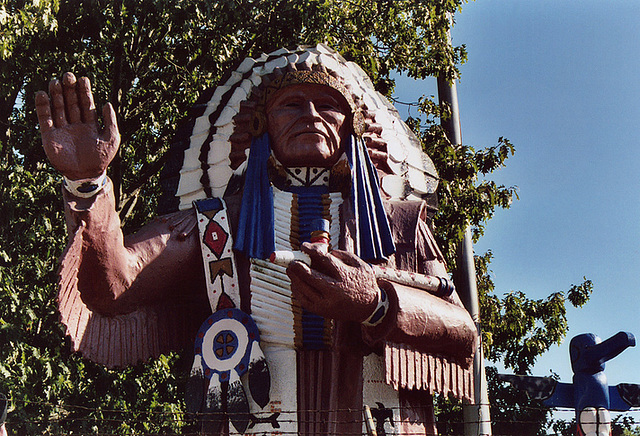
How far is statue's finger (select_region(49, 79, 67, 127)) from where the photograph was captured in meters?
4.95

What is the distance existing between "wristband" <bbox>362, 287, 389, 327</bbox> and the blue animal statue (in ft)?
6.74

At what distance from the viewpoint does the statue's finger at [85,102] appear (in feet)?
16.4

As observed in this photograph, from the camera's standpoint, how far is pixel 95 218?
4.95 meters

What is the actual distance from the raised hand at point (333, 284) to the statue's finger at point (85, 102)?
154 centimetres

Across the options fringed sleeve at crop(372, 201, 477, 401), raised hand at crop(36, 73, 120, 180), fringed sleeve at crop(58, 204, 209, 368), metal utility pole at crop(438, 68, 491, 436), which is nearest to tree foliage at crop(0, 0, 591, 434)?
metal utility pole at crop(438, 68, 491, 436)

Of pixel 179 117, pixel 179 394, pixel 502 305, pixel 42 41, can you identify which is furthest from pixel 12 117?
pixel 502 305

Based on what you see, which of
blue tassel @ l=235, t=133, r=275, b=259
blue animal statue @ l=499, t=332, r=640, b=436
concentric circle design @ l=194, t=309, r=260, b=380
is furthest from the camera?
blue animal statue @ l=499, t=332, r=640, b=436

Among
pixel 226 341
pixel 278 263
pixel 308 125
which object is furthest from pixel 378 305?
pixel 308 125

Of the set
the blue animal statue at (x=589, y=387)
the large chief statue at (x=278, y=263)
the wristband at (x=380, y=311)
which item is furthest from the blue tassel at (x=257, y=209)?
the blue animal statue at (x=589, y=387)

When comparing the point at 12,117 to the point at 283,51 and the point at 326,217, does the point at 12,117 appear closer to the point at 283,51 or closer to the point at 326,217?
the point at 283,51

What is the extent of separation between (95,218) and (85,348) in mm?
935

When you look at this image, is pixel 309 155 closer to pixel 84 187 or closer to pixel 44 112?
pixel 84 187

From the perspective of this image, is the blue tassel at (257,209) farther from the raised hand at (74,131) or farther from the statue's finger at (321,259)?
the raised hand at (74,131)

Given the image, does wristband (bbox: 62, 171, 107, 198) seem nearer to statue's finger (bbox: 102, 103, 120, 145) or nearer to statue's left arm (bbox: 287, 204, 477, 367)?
statue's finger (bbox: 102, 103, 120, 145)
